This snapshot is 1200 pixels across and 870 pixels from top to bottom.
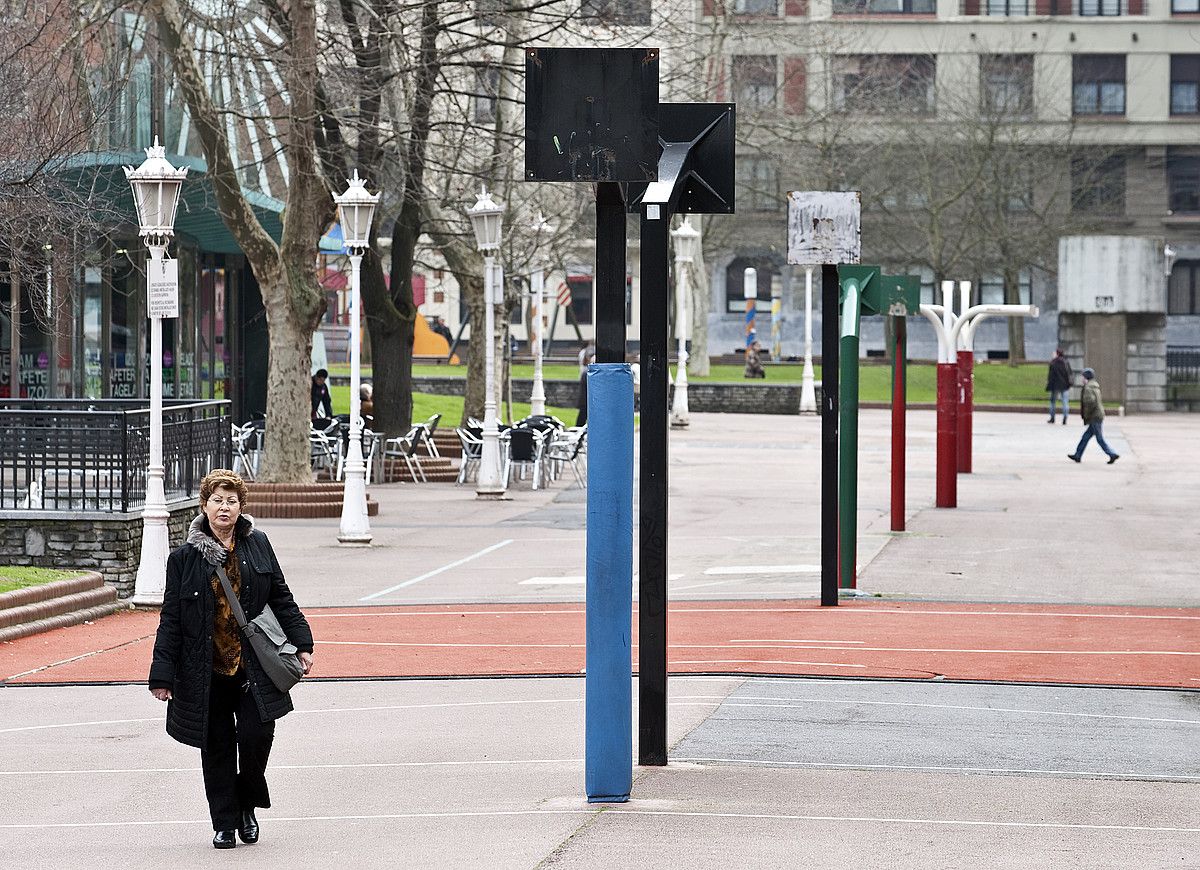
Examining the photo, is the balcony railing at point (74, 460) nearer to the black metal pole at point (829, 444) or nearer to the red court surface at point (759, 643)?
the red court surface at point (759, 643)

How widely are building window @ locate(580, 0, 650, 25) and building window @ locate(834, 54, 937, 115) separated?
94.7 ft

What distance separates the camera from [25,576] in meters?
15.8

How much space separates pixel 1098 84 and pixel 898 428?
5764cm

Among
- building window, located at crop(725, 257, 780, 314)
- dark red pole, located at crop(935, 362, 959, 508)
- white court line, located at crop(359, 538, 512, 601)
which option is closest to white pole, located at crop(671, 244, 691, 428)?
dark red pole, located at crop(935, 362, 959, 508)

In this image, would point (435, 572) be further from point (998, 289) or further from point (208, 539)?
point (998, 289)

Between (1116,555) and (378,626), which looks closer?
(378,626)

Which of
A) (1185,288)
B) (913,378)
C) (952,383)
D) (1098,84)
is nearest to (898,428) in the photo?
(952,383)

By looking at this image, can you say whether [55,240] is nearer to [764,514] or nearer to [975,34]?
[764,514]

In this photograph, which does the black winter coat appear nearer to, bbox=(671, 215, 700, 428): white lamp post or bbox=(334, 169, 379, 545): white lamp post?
bbox=(334, 169, 379, 545): white lamp post

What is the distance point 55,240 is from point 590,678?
12.1 m

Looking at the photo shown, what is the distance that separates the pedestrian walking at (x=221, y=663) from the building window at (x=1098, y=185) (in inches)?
2522

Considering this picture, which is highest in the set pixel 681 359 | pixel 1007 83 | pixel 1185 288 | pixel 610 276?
pixel 1007 83

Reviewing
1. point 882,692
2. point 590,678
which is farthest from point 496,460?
point 590,678

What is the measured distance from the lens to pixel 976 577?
18.0 metres
